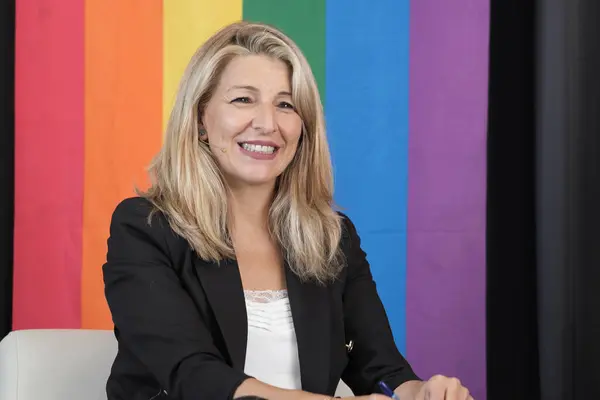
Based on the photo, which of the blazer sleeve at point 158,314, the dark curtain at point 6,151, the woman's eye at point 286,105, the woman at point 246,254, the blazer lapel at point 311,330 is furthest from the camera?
the dark curtain at point 6,151

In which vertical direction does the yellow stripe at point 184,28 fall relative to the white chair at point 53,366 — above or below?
above

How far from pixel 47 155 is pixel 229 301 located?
1.06 metres

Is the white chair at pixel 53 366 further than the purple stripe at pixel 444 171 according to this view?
No

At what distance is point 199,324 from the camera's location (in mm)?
1641

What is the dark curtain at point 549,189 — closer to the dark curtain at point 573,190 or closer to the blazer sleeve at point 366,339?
the dark curtain at point 573,190

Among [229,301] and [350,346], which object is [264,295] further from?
[350,346]

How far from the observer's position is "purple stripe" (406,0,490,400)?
2725mm

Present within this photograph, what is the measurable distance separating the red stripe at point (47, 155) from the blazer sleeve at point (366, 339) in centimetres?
95

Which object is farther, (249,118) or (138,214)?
(249,118)

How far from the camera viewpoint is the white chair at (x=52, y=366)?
67.6 inches

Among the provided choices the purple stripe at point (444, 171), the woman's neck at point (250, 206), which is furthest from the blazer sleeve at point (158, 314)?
the purple stripe at point (444, 171)

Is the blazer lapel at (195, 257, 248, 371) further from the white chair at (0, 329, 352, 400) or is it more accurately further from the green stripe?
the green stripe

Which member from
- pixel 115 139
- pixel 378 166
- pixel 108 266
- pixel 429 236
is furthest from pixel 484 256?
pixel 108 266

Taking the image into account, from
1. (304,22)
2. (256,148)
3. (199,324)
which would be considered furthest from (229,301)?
(304,22)
